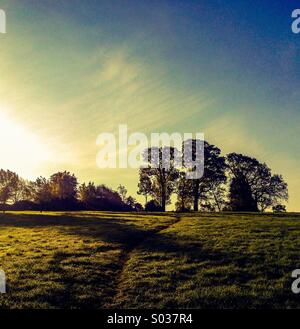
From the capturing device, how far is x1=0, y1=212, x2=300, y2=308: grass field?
67.1 ft

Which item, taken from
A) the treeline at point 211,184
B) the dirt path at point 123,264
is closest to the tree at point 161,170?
the treeline at point 211,184

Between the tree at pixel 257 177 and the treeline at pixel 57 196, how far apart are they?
3144cm

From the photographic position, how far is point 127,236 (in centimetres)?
4197

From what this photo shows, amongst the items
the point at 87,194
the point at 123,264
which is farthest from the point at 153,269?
the point at 87,194

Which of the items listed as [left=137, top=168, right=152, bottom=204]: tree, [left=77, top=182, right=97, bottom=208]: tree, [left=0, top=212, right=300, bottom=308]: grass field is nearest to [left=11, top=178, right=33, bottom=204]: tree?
[left=77, top=182, right=97, bottom=208]: tree

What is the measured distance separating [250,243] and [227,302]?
54.5 feet

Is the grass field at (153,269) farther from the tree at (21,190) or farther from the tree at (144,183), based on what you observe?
the tree at (21,190)

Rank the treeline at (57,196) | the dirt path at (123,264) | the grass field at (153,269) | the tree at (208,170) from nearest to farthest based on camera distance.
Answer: the grass field at (153,269) → the dirt path at (123,264) → the tree at (208,170) → the treeline at (57,196)

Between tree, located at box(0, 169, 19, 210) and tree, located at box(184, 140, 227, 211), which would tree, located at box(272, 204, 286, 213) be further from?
tree, located at box(0, 169, 19, 210)

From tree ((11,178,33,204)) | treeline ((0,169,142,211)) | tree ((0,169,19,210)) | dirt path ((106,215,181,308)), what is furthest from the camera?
tree ((11,178,33,204))

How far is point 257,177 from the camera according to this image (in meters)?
111

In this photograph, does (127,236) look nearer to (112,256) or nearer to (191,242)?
(191,242)

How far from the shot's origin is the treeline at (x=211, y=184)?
100 m
